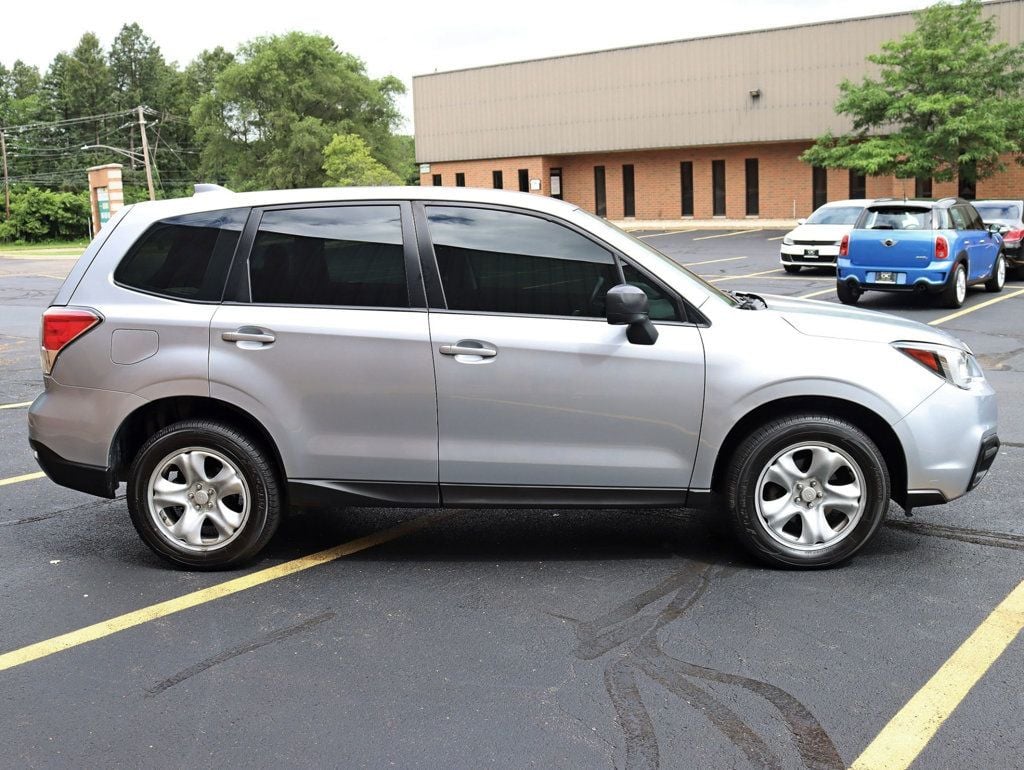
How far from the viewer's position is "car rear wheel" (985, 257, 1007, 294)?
1853 centimetres

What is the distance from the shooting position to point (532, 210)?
5008 mm

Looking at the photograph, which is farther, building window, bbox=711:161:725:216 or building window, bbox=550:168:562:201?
building window, bbox=550:168:562:201

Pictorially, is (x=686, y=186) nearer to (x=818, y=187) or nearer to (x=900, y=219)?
(x=818, y=187)

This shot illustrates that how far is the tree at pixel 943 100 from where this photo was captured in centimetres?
3127

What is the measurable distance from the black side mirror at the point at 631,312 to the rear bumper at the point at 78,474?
8.27ft

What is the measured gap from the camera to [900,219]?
1617 cm

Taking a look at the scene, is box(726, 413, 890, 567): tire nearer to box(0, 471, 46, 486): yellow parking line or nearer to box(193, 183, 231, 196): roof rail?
box(193, 183, 231, 196): roof rail

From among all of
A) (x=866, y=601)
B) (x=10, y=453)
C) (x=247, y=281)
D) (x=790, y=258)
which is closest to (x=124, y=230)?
(x=247, y=281)

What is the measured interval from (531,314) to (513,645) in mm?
1542

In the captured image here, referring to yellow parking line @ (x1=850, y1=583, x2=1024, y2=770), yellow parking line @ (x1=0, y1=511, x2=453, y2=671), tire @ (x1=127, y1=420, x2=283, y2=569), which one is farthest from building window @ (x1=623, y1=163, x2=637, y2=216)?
yellow parking line @ (x1=850, y1=583, x2=1024, y2=770)

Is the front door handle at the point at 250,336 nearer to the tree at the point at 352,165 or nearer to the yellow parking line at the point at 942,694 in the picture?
the yellow parking line at the point at 942,694

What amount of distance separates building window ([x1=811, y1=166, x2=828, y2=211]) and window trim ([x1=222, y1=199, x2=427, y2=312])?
137 feet

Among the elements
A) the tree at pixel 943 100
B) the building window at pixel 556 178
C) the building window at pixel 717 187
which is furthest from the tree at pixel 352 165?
the tree at pixel 943 100

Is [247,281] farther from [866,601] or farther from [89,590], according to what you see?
[866,601]
